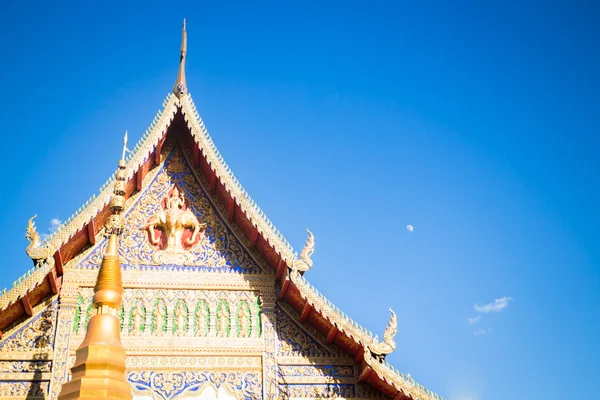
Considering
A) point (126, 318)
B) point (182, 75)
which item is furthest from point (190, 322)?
point (182, 75)

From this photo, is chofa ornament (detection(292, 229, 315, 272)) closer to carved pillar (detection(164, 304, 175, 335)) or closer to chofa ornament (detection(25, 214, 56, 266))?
carved pillar (detection(164, 304, 175, 335))

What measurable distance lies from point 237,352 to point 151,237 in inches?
81.1

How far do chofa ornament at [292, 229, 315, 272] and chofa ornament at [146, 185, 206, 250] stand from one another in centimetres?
163

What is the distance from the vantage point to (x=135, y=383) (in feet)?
28.1

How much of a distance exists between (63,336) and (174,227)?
81.5 inches

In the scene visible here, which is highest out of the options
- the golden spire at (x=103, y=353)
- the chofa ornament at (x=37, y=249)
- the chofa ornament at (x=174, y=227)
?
the chofa ornament at (x=174, y=227)

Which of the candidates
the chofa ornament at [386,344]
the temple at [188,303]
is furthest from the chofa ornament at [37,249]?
the chofa ornament at [386,344]

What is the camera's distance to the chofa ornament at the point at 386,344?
851 centimetres

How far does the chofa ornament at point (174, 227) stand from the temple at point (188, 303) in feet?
0.05

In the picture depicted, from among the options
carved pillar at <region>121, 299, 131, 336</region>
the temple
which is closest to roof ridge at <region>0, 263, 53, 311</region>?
the temple

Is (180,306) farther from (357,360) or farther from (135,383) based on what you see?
(357,360)

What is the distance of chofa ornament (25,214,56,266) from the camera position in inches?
331

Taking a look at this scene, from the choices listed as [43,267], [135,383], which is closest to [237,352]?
[135,383]

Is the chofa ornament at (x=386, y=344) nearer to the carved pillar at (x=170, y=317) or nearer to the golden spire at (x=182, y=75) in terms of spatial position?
the carved pillar at (x=170, y=317)
